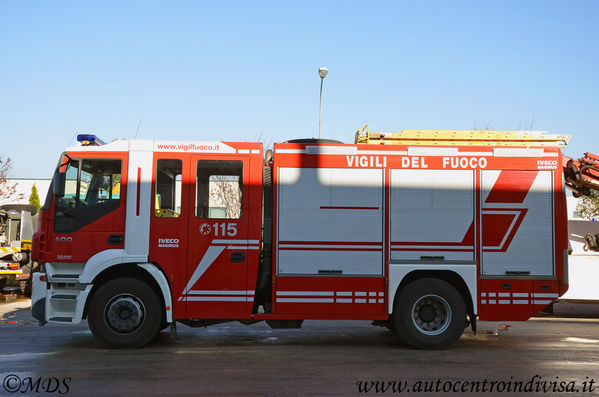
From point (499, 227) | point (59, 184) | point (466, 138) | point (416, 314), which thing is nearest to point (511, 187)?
point (499, 227)

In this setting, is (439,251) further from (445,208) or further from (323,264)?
(323,264)

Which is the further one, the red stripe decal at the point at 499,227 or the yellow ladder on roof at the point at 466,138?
the yellow ladder on roof at the point at 466,138

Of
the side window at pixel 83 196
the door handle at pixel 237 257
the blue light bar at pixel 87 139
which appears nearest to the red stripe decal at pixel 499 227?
the door handle at pixel 237 257

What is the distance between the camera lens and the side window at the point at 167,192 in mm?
8531

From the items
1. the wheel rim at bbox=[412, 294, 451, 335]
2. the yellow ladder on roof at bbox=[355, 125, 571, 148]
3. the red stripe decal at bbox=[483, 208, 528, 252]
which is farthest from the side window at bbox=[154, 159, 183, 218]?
the red stripe decal at bbox=[483, 208, 528, 252]

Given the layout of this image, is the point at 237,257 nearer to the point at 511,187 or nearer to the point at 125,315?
the point at 125,315

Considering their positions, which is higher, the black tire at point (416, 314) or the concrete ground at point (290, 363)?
the black tire at point (416, 314)

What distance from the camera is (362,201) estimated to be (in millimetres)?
8742

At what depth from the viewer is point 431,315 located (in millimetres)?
8703

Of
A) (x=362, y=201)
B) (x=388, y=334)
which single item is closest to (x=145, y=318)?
(x=362, y=201)

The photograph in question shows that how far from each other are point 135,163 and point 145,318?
7.77 feet

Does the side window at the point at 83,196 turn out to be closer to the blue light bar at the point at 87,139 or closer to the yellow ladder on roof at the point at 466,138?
Result: the blue light bar at the point at 87,139

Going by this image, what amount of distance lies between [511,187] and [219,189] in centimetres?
461

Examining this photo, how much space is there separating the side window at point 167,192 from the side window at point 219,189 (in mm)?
306
